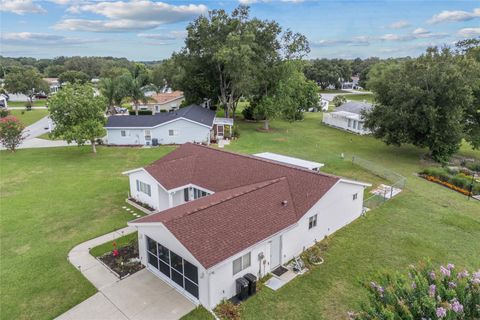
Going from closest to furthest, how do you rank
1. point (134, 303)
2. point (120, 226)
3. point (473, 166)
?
point (134, 303) → point (120, 226) → point (473, 166)

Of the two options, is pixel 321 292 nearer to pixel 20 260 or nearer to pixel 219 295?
pixel 219 295

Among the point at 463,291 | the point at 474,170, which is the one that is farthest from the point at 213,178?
the point at 474,170

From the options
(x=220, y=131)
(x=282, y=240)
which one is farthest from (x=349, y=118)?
(x=282, y=240)

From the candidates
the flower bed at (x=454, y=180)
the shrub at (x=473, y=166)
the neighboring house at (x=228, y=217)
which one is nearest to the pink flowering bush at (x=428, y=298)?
the neighboring house at (x=228, y=217)

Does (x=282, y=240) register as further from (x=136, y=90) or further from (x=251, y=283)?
(x=136, y=90)

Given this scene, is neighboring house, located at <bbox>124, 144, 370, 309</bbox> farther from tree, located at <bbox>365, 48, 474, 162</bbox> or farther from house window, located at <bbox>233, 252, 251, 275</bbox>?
tree, located at <bbox>365, 48, 474, 162</bbox>

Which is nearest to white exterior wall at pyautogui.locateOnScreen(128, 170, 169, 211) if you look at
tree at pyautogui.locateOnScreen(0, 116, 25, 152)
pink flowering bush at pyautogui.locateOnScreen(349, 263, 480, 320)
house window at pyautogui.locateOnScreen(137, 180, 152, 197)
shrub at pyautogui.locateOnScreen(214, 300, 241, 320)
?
house window at pyautogui.locateOnScreen(137, 180, 152, 197)
